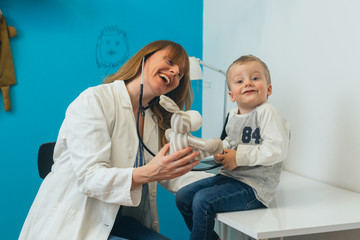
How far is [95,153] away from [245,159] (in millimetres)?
472

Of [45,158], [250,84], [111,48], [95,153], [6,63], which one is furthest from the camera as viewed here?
[111,48]

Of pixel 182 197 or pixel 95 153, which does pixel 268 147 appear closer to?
pixel 182 197

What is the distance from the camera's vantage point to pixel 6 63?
2.15m

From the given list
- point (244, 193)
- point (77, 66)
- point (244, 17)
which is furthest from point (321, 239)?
point (77, 66)

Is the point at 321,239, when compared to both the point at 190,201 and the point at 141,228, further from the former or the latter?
the point at 141,228

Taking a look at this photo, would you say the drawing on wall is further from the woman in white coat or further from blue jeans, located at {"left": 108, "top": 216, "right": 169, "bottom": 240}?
blue jeans, located at {"left": 108, "top": 216, "right": 169, "bottom": 240}

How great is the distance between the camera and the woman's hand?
954 millimetres

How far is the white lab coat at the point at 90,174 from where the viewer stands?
40.6 inches

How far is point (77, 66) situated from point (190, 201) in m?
1.49

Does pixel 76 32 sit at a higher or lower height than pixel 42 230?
higher

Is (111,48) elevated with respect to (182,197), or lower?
elevated

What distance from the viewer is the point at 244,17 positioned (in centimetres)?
203

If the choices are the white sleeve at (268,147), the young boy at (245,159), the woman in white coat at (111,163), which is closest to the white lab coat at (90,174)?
the woman in white coat at (111,163)

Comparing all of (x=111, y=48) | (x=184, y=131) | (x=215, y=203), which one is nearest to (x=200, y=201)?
(x=215, y=203)
